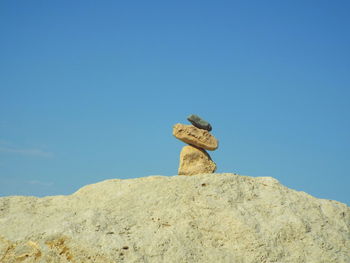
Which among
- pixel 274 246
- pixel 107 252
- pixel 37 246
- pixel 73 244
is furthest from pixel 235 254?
pixel 37 246

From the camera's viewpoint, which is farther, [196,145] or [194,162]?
[196,145]

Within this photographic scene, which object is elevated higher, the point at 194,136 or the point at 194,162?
the point at 194,136

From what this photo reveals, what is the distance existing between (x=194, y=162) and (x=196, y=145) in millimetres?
447

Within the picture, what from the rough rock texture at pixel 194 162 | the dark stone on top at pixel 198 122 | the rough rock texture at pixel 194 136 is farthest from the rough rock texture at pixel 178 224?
the dark stone on top at pixel 198 122

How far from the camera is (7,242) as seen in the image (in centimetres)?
809

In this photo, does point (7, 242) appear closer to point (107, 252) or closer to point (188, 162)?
point (107, 252)

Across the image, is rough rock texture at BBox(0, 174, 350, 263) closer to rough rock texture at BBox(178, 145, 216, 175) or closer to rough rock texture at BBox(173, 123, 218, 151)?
rough rock texture at BBox(178, 145, 216, 175)

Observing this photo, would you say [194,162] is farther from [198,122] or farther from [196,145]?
[198,122]

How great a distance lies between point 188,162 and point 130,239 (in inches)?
131

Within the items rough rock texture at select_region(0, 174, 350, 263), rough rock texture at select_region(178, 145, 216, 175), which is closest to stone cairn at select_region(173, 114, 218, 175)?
rough rock texture at select_region(178, 145, 216, 175)

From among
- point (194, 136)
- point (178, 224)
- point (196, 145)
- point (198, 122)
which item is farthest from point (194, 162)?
point (178, 224)

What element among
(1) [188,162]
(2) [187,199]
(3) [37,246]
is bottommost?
(3) [37,246]

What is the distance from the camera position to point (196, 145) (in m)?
11.0

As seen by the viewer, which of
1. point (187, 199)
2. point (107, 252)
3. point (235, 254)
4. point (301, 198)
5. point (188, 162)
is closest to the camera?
point (107, 252)
